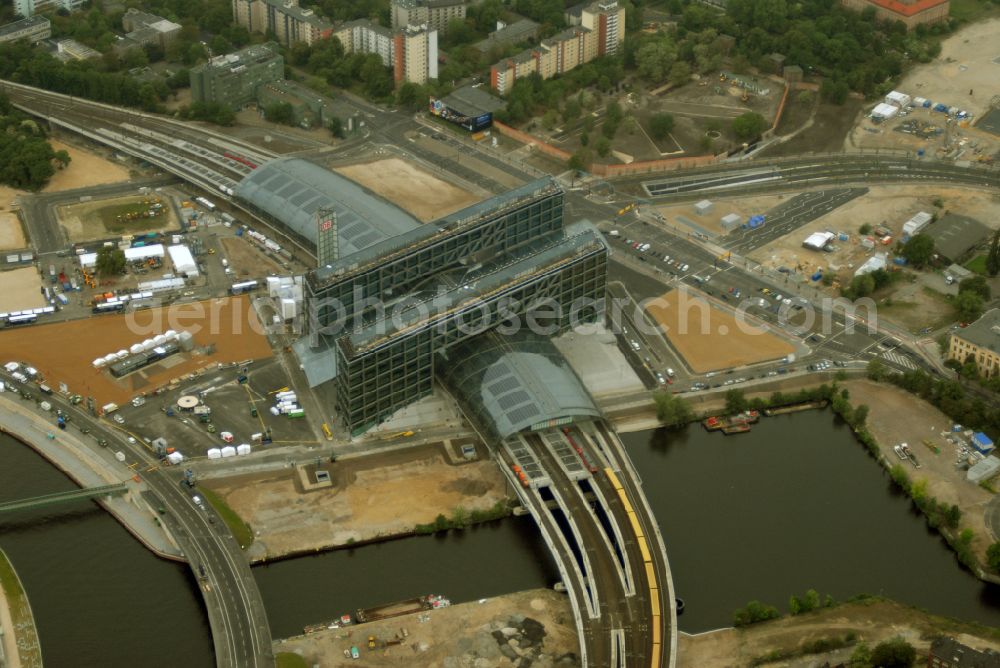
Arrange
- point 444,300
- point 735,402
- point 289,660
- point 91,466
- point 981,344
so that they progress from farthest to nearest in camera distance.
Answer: point 981,344 → point 735,402 → point 444,300 → point 91,466 → point 289,660

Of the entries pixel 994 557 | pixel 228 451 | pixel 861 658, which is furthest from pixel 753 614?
pixel 228 451

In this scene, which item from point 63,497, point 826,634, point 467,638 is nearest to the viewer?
point 467,638

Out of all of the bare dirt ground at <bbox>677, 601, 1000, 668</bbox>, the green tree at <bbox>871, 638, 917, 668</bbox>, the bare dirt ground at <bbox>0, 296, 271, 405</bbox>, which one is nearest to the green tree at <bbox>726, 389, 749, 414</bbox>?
the bare dirt ground at <bbox>677, 601, 1000, 668</bbox>

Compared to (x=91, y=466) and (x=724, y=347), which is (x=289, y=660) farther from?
(x=724, y=347)

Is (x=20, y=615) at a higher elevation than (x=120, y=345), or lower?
lower

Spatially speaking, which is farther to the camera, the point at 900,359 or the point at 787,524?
the point at 900,359

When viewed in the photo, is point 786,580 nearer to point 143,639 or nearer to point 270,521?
point 270,521

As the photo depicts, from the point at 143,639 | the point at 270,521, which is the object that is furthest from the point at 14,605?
the point at 270,521

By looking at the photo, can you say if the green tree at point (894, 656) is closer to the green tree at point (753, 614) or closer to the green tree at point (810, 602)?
the green tree at point (810, 602)
